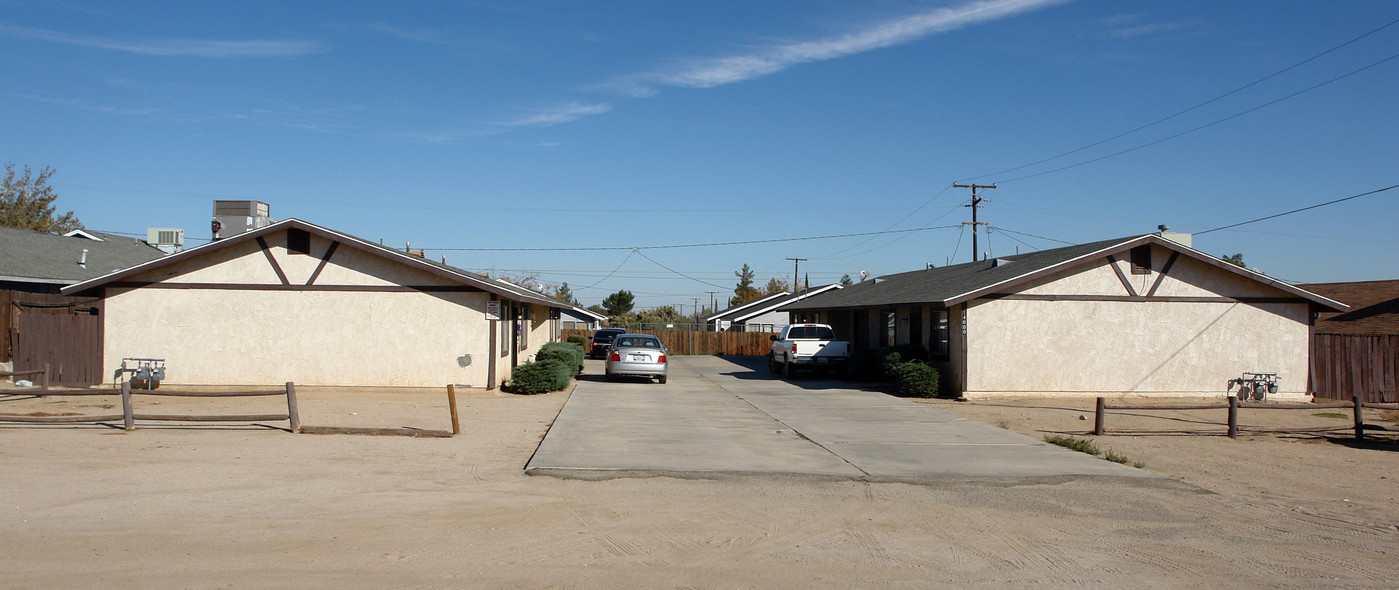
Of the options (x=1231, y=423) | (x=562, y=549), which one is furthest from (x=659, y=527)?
(x=1231, y=423)

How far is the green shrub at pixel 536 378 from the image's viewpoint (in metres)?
21.0

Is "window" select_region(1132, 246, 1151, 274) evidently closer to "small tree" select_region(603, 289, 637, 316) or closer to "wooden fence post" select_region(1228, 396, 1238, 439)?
"wooden fence post" select_region(1228, 396, 1238, 439)

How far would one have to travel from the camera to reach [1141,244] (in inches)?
862

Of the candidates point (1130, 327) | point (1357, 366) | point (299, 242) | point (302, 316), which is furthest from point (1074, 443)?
point (299, 242)

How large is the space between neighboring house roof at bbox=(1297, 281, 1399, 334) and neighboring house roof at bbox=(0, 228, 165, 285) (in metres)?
34.3

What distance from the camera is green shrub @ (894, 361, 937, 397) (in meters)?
21.8

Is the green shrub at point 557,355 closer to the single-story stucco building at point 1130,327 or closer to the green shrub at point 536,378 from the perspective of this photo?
the green shrub at point 536,378

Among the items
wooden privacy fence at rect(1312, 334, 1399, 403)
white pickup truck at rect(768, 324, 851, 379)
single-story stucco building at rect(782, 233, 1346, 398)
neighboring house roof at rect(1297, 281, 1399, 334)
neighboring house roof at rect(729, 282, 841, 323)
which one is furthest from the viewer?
neighboring house roof at rect(729, 282, 841, 323)

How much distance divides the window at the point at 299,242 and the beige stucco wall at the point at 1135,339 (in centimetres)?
1581

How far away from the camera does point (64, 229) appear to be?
48.8 metres

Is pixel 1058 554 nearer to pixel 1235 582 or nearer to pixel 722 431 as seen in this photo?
pixel 1235 582

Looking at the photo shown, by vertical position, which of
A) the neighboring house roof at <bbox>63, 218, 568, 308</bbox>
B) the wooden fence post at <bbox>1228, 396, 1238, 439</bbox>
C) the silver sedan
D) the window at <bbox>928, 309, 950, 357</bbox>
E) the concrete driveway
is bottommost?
the concrete driveway

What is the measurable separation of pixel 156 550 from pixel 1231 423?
15482mm

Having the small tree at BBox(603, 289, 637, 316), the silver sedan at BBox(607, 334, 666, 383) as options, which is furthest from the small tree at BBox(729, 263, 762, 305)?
the silver sedan at BBox(607, 334, 666, 383)
